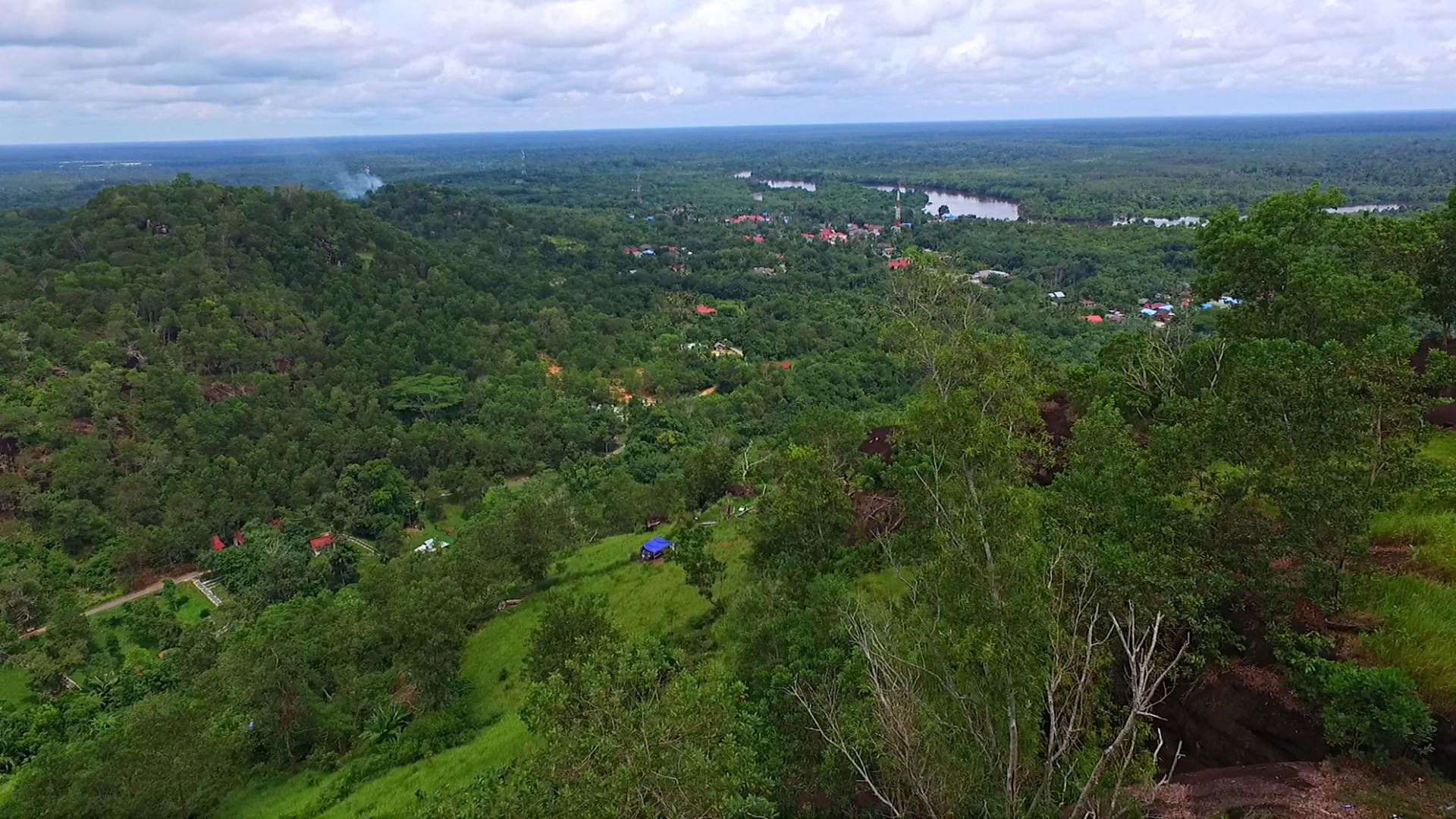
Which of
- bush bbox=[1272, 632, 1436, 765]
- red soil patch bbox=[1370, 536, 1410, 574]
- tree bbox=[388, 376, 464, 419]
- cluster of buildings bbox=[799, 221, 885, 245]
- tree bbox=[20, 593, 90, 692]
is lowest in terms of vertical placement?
tree bbox=[20, 593, 90, 692]

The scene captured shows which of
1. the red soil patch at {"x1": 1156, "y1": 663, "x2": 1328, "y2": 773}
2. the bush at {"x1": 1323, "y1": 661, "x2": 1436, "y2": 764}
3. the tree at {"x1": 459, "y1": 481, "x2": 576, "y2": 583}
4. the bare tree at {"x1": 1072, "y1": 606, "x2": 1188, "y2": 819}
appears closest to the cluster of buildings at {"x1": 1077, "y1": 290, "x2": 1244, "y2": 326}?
the tree at {"x1": 459, "y1": 481, "x2": 576, "y2": 583}

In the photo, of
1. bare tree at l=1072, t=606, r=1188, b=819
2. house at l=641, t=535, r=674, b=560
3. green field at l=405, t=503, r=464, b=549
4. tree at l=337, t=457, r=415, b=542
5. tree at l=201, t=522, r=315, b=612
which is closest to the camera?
bare tree at l=1072, t=606, r=1188, b=819

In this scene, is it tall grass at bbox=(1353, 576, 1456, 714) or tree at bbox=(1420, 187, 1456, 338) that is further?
tree at bbox=(1420, 187, 1456, 338)

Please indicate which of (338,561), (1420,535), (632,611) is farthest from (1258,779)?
(338,561)

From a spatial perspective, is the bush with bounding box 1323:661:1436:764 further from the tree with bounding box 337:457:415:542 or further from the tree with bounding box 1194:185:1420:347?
the tree with bounding box 337:457:415:542

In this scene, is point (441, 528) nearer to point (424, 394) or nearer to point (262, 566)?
point (262, 566)

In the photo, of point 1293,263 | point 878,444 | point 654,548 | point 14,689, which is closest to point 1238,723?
point 1293,263

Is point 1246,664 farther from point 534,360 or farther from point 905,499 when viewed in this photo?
point 534,360
